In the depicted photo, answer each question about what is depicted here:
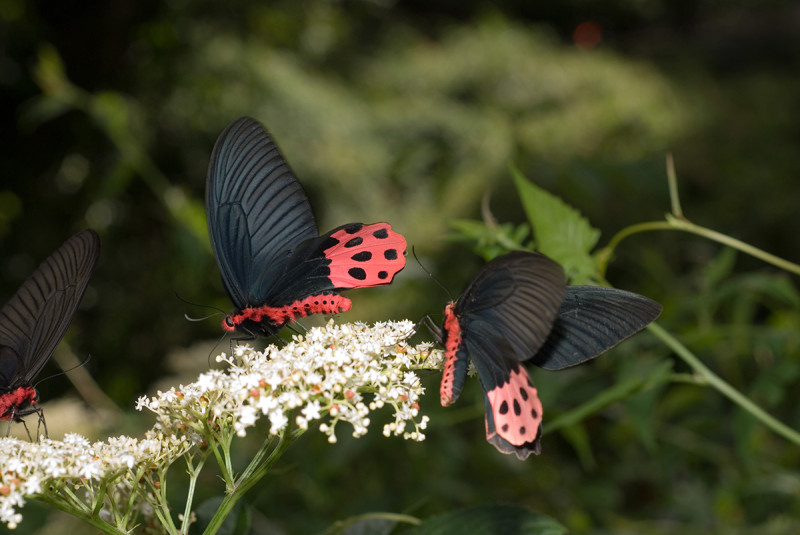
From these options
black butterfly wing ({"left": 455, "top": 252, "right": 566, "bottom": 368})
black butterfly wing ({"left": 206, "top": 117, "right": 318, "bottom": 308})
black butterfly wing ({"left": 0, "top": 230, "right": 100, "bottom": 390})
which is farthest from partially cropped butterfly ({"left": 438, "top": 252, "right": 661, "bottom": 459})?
black butterfly wing ({"left": 0, "top": 230, "right": 100, "bottom": 390})

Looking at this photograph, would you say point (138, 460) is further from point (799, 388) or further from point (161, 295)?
point (799, 388)

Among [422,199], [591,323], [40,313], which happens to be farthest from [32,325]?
[422,199]

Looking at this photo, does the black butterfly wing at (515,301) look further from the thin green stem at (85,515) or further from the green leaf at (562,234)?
the thin green stem at (85,515)

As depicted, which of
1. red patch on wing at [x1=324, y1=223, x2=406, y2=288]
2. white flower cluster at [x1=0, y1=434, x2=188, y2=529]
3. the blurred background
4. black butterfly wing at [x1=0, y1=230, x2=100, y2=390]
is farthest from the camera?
the blurred background

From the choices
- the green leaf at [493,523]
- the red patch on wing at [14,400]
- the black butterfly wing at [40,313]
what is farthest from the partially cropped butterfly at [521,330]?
the red patch on wing at [14,400]

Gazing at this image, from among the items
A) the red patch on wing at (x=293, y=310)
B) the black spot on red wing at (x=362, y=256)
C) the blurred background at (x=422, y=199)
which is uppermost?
the black spot on red wing at (x=362, y=256)

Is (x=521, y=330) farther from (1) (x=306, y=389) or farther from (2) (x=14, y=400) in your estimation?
(2) (x=14, y=400)

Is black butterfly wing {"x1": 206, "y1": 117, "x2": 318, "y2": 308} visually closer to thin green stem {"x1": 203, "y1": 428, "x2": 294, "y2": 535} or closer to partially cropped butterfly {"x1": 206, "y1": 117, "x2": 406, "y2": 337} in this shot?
partially cropped butterfly {"x1": 206, "y1": 117, "x2": 406, "y2": 337}

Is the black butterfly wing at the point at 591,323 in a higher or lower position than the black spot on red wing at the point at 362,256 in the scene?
lower
